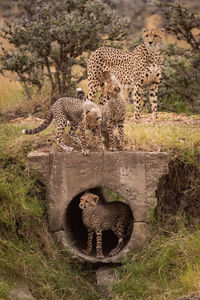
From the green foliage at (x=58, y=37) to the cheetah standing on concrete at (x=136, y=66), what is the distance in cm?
169

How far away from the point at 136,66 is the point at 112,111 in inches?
109

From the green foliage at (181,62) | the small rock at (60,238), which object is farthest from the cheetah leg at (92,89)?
the small rock at (60,238)

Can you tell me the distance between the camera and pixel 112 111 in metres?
6.80

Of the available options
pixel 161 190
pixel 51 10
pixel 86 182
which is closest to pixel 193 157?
pixel 161 190

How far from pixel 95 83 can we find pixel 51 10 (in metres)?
2.72

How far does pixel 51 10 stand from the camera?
11.2 m

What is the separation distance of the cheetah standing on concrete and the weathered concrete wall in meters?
2.48

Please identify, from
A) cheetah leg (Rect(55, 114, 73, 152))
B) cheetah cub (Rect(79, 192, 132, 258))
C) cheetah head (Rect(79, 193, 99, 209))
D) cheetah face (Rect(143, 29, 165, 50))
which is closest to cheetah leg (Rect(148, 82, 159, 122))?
cheetah face (Rect(143, 29, 165, 50))

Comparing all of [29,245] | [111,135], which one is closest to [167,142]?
[111,135]

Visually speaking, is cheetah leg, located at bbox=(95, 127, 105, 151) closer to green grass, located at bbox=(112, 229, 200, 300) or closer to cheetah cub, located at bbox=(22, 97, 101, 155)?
cheetah cub, located at bbox=(22, 97, 101, 155)

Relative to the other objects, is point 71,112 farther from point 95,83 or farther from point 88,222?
point 95,83

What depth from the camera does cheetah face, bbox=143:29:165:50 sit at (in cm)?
921

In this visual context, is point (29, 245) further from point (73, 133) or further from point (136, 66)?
point (136, 66)

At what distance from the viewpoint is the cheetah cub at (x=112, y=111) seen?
6793 mm
